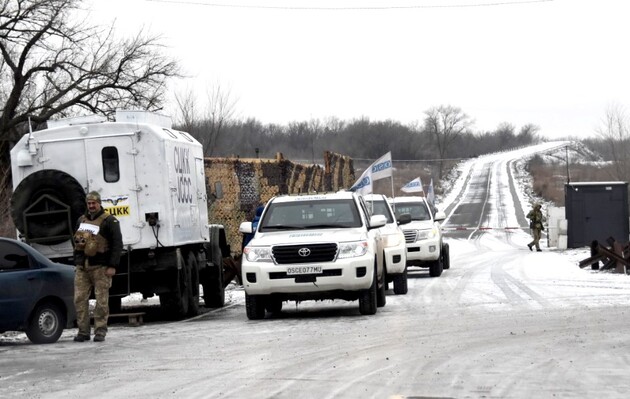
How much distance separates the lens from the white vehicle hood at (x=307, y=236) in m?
16.3

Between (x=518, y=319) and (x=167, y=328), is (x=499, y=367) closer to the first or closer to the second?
(x=518, y=319)

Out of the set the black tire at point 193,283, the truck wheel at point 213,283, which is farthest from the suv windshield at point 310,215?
the truck wheel at point 213,283

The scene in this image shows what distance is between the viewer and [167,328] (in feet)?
52.8

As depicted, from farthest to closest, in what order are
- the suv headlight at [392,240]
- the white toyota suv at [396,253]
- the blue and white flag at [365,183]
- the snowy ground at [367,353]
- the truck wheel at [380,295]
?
the blue and white flag at [365,183] → the white toyota suv at [396,253] → the suv headlight at [392,240] → the truck wheel at [380,295] → the snowy ground at [367,353]

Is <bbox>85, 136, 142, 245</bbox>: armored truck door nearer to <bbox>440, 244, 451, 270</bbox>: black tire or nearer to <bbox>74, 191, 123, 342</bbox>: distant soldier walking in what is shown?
<bbox>74, 191, 123, 342</bbox>: distant soldier walking

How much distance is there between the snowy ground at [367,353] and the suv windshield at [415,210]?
24.6 feet

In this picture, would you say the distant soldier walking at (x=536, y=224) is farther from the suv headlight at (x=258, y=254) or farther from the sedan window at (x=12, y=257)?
the sedan window at (x=12, y=257)

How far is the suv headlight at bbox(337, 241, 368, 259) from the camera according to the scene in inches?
642

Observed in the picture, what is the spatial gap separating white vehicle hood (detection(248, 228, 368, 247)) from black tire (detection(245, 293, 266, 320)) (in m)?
0.78

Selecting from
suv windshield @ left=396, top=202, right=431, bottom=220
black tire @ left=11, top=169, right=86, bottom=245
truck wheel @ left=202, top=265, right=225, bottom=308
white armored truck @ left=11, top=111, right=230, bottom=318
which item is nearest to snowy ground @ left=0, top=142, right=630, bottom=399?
truck wheel @ left=202, top=265, right=225, bottom=308

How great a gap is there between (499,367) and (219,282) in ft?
34.6

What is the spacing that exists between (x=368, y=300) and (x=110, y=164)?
4401 mm

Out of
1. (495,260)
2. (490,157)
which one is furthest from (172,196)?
(490,157)

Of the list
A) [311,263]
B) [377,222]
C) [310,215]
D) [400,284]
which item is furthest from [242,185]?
[311,263]
